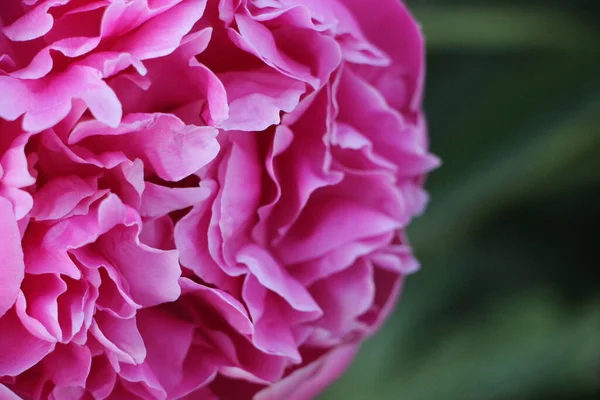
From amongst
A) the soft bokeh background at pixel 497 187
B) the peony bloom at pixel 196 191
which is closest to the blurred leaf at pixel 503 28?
the soft bokeh background at pixel 497 187

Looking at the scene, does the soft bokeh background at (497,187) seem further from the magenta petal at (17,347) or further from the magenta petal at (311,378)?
the magenta petal at (17,347)

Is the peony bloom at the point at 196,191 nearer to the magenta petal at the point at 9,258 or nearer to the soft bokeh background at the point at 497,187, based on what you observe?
the magenta petal at the point at 9,258

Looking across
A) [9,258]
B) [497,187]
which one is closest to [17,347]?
[9,258]

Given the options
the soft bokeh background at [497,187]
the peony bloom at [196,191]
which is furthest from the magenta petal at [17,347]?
the soft bokeh background at [497,187]

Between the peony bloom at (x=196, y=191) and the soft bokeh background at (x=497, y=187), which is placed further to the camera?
the soft bokeh background at (x=497, y=187)

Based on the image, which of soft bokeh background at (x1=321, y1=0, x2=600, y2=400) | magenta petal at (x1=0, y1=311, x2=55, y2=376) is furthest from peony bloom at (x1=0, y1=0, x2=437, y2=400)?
soft bokeh background at (x1=321, y1=0, x2=600, y2=400)

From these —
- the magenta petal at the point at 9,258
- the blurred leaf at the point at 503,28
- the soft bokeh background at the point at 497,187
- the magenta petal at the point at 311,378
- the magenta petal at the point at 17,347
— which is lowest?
the soft bokeh background at the point at 497,187

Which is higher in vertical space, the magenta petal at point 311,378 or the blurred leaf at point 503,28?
the blurred leaf at point 503,28

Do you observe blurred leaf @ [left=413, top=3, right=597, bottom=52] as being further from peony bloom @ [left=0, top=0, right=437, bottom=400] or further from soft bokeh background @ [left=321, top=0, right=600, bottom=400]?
peony bloom @ [left=0, top=0, right=437, bottom=400]
